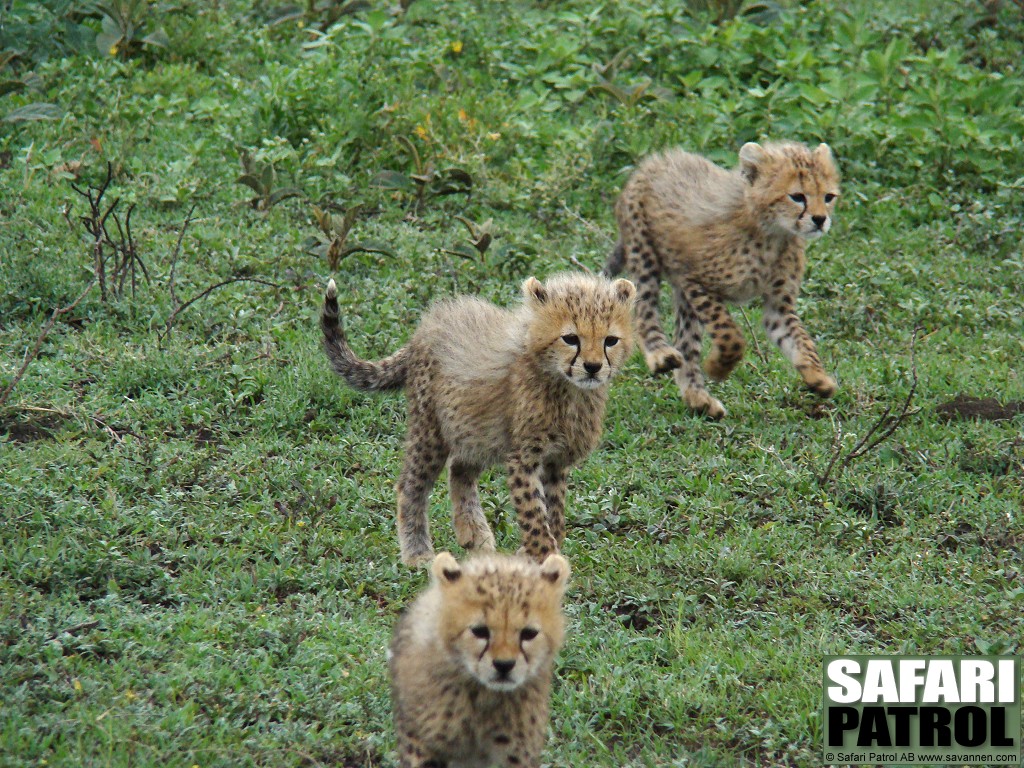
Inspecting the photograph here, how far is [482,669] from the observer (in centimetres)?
409

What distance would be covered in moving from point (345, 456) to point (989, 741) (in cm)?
339

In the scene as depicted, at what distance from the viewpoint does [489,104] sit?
10.5m

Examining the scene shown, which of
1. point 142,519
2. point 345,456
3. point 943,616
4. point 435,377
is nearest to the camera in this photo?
point 943,616

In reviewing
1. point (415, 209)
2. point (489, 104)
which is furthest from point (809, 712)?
point (489, 104)

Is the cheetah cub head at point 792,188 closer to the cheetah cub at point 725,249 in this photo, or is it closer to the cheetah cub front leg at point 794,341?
the cheetah cub at point 725,249

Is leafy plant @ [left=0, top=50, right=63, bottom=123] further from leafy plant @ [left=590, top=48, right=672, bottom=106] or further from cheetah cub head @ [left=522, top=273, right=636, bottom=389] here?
cheetah cub head @ [left=522, top=273, right=636, bottom=389]

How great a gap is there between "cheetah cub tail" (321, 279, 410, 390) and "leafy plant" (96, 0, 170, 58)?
17.8ft

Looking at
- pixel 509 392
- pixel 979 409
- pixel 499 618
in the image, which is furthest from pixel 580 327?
pixel 979 409

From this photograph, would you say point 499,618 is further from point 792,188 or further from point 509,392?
point 792,188

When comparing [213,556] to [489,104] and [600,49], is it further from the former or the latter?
[600,49]

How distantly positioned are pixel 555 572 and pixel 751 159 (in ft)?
13.9

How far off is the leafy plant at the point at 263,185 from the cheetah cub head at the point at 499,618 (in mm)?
5389

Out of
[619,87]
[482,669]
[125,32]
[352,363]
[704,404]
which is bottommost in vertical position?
[704,404]

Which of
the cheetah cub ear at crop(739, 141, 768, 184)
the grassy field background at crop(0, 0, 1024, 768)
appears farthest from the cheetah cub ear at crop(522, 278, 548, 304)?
the cheetah cub ear at crop(739, 141, 768, 184)
